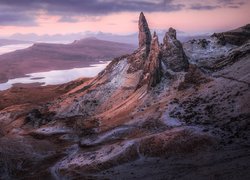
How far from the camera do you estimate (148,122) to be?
5466 centimetres

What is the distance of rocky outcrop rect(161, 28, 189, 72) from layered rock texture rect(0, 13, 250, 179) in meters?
0.21

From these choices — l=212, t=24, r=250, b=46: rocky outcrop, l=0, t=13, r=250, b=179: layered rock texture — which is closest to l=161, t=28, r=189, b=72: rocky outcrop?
l=0, t=13, r=250, b=179: layered rock texture

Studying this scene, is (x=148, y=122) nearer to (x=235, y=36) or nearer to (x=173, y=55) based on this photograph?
(x=173, y=55)

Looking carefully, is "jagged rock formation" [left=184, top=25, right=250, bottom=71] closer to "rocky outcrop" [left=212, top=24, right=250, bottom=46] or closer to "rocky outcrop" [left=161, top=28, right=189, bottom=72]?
"rocky outcrop" [left=212, top=24, right=250, bottom=46]

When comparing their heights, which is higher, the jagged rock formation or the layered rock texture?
the jagged rock formation

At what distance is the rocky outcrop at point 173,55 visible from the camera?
6788 cm

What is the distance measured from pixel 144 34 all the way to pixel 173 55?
51.7 feet

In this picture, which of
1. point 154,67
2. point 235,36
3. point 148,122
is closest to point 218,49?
point 235,36

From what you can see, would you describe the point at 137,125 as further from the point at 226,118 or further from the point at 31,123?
the point at 31,123

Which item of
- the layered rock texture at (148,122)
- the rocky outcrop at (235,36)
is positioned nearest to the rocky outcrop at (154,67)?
the layered rock texture at (148,122)

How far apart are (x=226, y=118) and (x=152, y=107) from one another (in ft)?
50.6

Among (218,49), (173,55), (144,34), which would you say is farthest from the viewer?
(144,34)

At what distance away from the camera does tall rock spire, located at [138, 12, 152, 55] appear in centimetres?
8186

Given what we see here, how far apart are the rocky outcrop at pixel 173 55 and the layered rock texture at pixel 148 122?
0.68 ft
